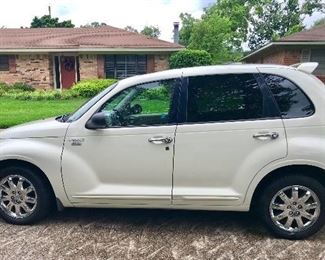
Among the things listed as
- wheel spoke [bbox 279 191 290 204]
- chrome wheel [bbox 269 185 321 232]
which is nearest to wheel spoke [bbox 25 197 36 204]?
chrome wheel [bbox 269 185 321 232]

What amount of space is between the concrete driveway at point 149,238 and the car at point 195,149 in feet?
0.78

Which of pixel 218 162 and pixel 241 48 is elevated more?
pixel 241 48

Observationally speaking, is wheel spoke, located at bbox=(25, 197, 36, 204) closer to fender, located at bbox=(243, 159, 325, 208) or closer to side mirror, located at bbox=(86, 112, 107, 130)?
side mirror, located at bbox=(86, 112, 107, 130)

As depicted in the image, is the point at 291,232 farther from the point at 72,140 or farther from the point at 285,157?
the point at 72,140

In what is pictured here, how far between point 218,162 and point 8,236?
7.80 feet

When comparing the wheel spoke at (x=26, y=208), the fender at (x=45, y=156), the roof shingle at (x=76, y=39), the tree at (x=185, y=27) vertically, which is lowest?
the wheel spoke at (x=26, y=208)

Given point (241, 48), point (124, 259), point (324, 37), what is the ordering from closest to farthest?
point (124, 259), point (324, 37), point (241, 48)

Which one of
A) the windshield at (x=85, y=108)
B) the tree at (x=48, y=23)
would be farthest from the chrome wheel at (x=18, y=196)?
the tree at (x=48, y=23)

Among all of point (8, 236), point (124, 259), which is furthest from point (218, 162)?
point (8, 236)

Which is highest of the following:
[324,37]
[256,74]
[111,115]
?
[324,37]

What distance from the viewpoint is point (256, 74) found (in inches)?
160

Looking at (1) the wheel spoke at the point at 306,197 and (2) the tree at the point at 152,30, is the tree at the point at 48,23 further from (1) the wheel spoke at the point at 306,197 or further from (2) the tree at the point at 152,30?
(1) the wheel spoke at the point at 306,197

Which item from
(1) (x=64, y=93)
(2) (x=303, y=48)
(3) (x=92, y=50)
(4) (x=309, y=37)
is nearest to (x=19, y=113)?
(1) (x=64, y=93)

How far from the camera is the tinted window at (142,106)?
4145 millimetres
